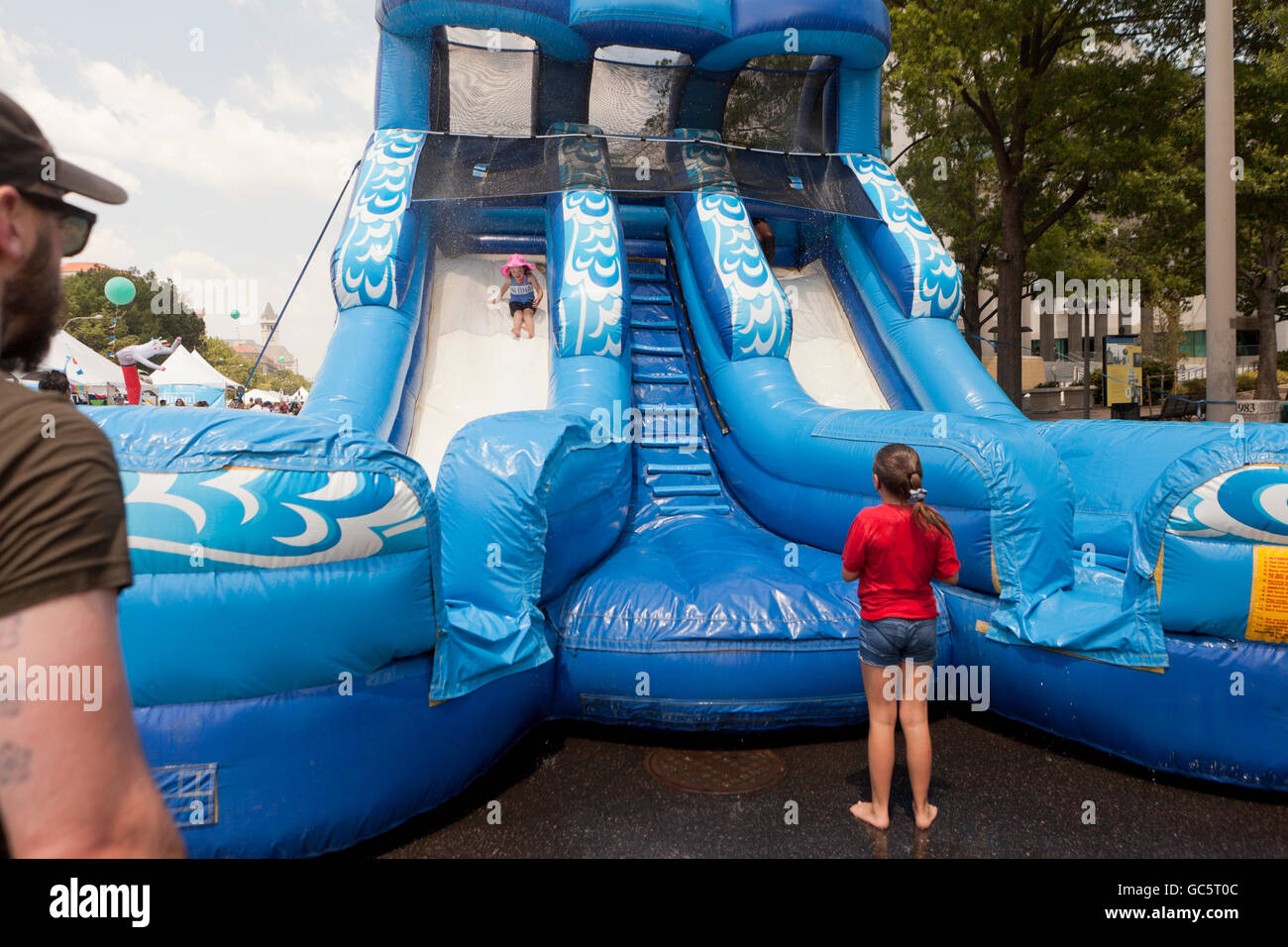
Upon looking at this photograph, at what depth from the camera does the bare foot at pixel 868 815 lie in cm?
290

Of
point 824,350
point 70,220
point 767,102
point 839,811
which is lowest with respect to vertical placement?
point 839,811

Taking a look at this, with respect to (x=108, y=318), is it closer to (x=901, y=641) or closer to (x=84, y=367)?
(x=84, y=367)

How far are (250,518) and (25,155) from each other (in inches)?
72.2

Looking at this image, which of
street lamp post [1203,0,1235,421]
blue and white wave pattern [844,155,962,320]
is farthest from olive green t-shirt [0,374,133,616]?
street lamp post [1203,0,1235,421]

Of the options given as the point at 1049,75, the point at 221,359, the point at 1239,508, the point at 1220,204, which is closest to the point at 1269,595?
the point at 1239,508

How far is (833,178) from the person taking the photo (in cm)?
746

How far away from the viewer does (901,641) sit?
289 cm

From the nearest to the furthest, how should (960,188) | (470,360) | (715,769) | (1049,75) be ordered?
(715,769)
(470,360)
(1049,75)
(960,188)

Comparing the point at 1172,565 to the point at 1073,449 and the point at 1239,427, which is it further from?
the point at 1073,449

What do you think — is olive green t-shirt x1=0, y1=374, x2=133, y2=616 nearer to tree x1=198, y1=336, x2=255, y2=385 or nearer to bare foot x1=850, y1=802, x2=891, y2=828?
bare foot x1=850, y1=802, x2=891, y2=828

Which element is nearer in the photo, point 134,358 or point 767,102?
point 767,102

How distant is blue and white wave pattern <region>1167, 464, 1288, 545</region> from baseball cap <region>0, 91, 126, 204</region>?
3.46 meters

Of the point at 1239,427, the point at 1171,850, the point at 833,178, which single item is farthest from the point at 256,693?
the point at 833,178

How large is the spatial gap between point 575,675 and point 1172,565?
235 centimetres
